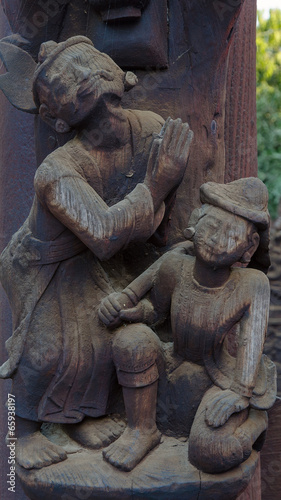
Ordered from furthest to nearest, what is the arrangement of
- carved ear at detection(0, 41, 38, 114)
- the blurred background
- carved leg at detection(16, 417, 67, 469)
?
the blurred background → carved ear at detection(0, 41, 38, 114) → carved leg at detection(16, 417, 67, 469)

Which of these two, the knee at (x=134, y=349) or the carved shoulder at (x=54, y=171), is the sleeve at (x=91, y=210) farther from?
the knee at (x=134, y=349)

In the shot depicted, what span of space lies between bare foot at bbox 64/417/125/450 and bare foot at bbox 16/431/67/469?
8cm

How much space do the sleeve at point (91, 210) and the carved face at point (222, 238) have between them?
0.59ft

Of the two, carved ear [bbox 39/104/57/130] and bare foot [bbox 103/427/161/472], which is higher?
carved ear [bbox 39/104/57/130]

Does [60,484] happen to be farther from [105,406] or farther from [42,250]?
[42,250]

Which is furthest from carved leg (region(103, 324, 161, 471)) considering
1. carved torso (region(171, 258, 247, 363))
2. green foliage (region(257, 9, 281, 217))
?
green foliage (region(257, 9, 281, 217))

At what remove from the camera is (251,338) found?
2240 mm

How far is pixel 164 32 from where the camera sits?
2.59m

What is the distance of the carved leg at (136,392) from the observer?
2236 mm

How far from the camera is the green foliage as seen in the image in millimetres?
9594

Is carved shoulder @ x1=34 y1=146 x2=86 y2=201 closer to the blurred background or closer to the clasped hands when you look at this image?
the clasped hands

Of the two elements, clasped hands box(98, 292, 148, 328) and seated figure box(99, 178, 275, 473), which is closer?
seated figure box(99, 178, 275, 473)

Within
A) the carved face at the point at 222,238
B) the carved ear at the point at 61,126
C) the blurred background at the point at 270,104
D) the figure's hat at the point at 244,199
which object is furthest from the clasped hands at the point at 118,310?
the blurred background at the point at 270,104

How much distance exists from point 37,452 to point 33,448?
3cm
